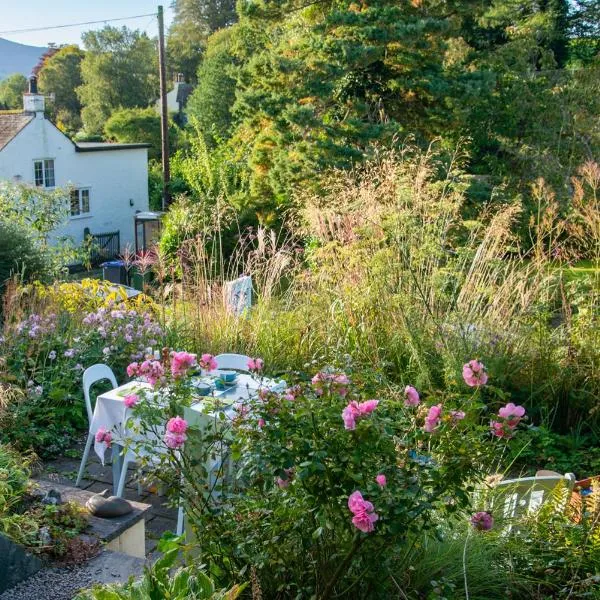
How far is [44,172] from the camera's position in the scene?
19719 mm

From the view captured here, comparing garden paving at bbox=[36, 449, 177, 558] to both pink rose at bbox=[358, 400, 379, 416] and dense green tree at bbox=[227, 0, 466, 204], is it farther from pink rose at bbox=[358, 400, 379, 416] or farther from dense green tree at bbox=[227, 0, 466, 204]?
dense green tree at bbox=[227, 0, 466, 204]

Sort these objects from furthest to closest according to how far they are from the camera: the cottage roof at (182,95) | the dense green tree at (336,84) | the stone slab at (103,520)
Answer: the cottage roof at (182,95) → the dense green tree at (336,84) → the stone slab at (103,520)

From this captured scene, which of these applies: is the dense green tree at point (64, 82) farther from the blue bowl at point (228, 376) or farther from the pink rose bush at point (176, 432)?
the pink rose bush at point (176, 432)

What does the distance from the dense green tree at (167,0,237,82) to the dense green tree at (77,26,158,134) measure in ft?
11.4

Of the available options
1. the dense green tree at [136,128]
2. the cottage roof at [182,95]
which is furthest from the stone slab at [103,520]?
the cottage roof at [182,95]

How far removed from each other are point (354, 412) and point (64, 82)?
40387 millimetres

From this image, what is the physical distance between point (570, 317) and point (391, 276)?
128 cm

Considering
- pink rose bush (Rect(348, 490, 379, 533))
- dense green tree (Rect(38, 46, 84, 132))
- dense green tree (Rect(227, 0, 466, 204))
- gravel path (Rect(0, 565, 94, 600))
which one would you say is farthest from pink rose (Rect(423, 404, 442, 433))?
dense green tree (Rect(38, 46, 84, 132))

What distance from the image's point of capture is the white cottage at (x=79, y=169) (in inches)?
746

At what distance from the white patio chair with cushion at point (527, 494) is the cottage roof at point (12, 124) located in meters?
18.3

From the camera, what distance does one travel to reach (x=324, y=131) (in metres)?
11.8

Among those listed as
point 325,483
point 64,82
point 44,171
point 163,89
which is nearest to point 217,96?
point 44,171

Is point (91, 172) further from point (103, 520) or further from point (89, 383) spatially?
point (103, 520)

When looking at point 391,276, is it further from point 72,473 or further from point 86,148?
point 86,148
